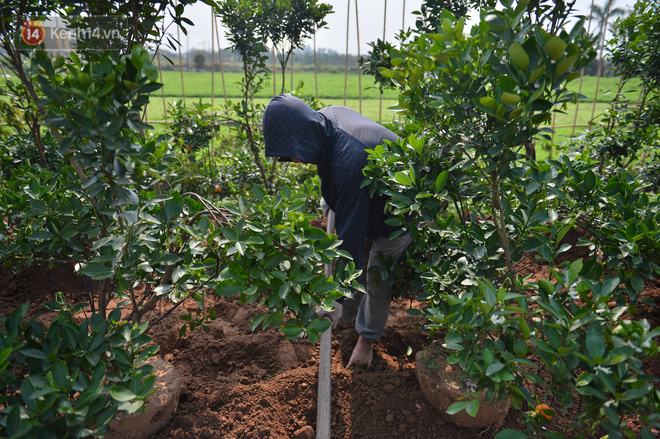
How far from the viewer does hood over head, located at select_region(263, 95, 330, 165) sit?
2092 mm

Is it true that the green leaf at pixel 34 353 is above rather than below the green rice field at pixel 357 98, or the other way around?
below

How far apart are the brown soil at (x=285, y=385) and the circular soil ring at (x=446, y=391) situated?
69mm

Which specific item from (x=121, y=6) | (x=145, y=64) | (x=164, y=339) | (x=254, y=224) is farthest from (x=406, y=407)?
(x=121, y=6)

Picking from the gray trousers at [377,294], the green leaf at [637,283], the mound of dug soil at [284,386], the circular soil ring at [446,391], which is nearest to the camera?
the green leaf at [637,283]

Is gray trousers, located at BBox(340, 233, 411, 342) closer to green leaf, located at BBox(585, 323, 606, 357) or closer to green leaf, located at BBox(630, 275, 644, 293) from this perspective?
green leaf, located at BBox(630, 275, 644, 293)

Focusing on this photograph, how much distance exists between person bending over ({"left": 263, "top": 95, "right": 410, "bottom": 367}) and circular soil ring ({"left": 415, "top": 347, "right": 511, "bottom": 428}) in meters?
0.45

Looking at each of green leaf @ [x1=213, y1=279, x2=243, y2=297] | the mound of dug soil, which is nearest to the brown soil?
the mound of dug soil

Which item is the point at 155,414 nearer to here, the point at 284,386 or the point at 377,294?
the point at 284,386

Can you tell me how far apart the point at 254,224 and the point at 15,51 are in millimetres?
1132

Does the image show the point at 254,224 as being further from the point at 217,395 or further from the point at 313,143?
the point at 217,395

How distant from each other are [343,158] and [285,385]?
4.17ft

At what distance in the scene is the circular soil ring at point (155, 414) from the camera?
1.80m

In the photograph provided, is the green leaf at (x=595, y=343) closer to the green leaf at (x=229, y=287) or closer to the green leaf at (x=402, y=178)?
the green leaf at (x=402, y=178)

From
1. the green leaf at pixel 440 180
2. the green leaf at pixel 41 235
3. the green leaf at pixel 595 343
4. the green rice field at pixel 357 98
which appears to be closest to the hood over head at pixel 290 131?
the green leaf at pixel 440 180
